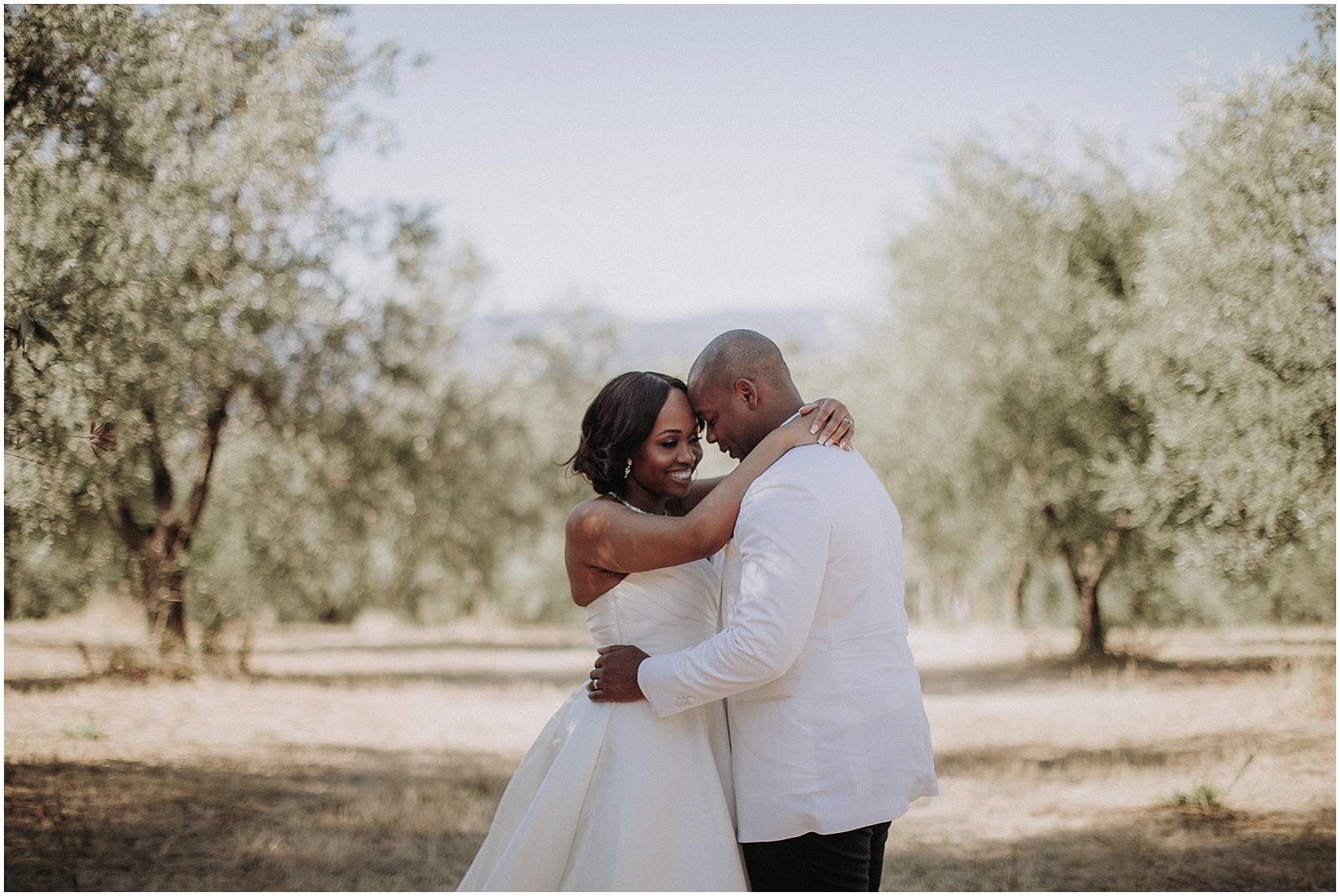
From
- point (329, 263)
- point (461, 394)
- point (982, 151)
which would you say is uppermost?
point (982, 151)

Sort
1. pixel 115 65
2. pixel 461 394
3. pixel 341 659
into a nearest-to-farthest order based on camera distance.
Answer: pixel 115 65 < pixel 461 394 < pixel 341 659

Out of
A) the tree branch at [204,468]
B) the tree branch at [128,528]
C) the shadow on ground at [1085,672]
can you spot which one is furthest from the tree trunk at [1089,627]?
the tree branch at [128,528]

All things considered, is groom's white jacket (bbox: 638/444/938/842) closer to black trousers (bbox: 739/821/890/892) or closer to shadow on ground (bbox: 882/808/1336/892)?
black trousers (bbox: 739/821/890/892)

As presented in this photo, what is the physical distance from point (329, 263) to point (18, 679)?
6.07m

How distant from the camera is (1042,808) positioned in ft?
26.2

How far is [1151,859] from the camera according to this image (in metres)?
6.69

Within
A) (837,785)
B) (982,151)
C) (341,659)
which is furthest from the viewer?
(341,659)

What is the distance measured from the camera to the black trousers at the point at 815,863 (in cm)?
292

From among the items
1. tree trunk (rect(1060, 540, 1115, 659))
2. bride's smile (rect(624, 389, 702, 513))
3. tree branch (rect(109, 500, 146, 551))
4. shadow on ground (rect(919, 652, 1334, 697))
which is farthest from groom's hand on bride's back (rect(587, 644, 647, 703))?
tree trunk (rect(1060, 540, 1115, 659))

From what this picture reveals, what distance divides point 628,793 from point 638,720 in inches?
9.0

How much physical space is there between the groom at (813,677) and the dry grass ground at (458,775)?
396cm

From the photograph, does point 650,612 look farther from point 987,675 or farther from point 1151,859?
point 987,675

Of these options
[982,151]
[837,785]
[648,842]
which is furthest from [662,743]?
[982,151]

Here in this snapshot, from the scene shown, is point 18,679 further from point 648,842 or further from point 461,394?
point 648,842
